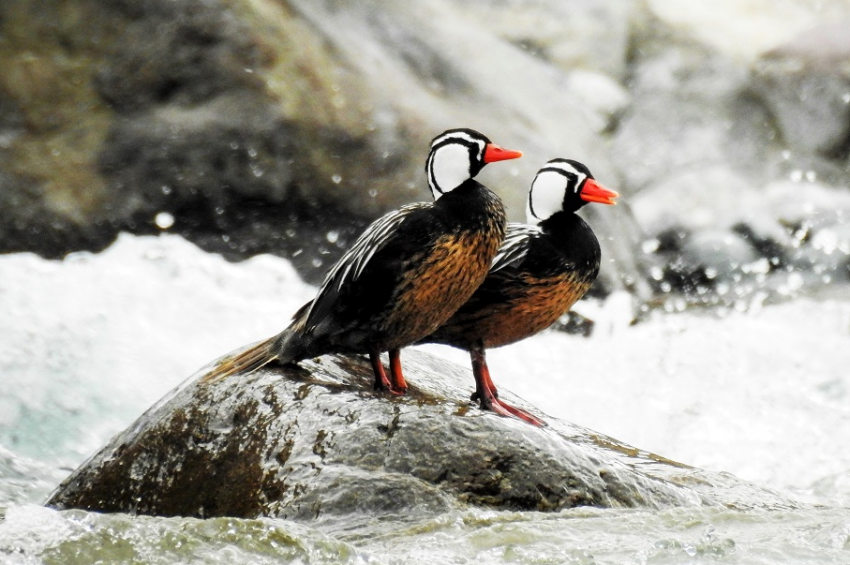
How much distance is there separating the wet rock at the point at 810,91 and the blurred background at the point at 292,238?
160 centimetres

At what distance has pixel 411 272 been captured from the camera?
15.7 feet

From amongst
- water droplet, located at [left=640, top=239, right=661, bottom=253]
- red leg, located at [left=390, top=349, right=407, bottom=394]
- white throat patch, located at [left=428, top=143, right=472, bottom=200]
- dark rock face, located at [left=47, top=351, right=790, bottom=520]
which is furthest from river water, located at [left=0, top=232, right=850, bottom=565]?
white throat patch, located at [left=428, top=143, right=472, bottom=200]

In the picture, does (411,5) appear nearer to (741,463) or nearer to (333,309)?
(741,463)

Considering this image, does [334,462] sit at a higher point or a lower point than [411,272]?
lower

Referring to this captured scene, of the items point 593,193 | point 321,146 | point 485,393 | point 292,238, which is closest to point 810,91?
point 321,146

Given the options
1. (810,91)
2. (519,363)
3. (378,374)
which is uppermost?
(810,91)

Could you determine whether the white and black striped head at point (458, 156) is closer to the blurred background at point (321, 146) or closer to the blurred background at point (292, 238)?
the blurred background at point (292, 238)

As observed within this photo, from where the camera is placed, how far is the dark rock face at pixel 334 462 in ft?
14.4

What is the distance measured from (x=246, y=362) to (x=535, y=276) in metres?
1.25

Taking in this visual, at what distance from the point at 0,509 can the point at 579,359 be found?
6.08 m

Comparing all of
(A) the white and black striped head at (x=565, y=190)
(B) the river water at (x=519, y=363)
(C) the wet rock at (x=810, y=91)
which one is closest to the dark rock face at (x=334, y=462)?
(A) the white and black striped head at (x=565, y=190)

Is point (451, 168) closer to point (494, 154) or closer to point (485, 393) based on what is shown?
point (494, 154)

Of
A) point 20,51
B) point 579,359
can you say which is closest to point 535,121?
point 579,359

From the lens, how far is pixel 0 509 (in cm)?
409
